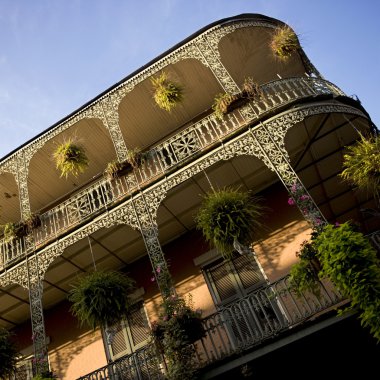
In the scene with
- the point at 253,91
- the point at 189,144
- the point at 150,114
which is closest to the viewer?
the point at 253,91

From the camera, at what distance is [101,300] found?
7926mm

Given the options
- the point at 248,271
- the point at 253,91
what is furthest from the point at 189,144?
the point at 248,271

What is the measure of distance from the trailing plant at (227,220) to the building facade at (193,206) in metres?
0.86

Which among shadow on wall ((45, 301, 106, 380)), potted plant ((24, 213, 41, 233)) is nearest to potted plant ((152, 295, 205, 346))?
shadow on wall ((45, 301, 106, 380))

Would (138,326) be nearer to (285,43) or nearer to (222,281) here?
(222,281)

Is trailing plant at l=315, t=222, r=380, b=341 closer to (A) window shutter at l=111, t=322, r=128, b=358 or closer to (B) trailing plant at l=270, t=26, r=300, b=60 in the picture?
(A) window shutter at l=111, t=322, r=128, b=358

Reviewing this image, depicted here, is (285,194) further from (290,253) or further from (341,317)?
(341,317)

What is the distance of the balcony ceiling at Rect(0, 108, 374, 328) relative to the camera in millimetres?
9273

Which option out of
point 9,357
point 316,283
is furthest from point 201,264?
point 9,357

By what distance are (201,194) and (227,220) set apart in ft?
7.46

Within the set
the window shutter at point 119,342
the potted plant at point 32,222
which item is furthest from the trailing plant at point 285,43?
the window shutter at point 119,342

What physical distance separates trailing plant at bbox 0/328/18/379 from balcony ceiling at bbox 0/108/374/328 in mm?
2076

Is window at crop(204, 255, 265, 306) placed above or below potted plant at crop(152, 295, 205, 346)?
above

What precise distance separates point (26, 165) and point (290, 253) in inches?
314
